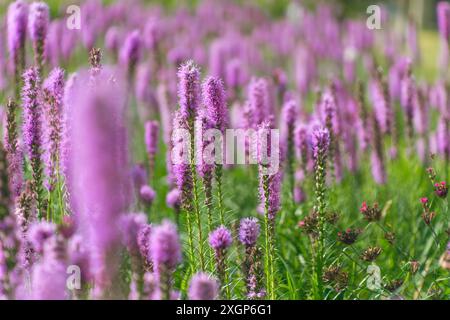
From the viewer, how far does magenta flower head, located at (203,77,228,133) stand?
9.07ft

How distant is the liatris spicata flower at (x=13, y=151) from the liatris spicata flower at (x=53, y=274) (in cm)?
94

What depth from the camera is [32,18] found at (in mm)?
3812

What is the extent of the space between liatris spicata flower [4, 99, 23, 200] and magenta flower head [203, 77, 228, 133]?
Result: 0.77 metres

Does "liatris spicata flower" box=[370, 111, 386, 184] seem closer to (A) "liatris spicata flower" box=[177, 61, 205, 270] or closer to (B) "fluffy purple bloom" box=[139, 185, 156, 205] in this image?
(B) "fluffy purple bloom" box=[139, 185, 156, 205]

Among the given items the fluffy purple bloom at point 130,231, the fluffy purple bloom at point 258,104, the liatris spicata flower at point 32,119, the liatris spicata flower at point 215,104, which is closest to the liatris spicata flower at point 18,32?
the liatris spicata flower at point 32,119

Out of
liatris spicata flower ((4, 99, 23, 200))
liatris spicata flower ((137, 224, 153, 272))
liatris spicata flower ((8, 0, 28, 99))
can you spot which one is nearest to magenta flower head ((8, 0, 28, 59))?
liatris spicata flower ((8, 0, 28, 99))

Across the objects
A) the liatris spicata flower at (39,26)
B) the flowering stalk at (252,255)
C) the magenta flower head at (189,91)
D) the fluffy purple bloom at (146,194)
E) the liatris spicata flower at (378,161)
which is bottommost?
the flowering stalk at (252,255)

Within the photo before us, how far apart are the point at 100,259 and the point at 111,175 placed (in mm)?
381

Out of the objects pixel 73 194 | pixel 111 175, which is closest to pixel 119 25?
pixel 73 194

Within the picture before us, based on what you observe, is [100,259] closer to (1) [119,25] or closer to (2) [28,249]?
(2) [28,249]

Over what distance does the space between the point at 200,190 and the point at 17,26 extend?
137 centimetres

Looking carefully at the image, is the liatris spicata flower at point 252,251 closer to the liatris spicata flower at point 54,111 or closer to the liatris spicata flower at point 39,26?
the liatris spicata flower at point 54,111

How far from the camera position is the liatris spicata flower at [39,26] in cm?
375

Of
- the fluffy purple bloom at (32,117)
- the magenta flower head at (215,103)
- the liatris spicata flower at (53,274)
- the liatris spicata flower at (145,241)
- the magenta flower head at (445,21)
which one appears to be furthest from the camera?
the magenta flower head at (445,21)
